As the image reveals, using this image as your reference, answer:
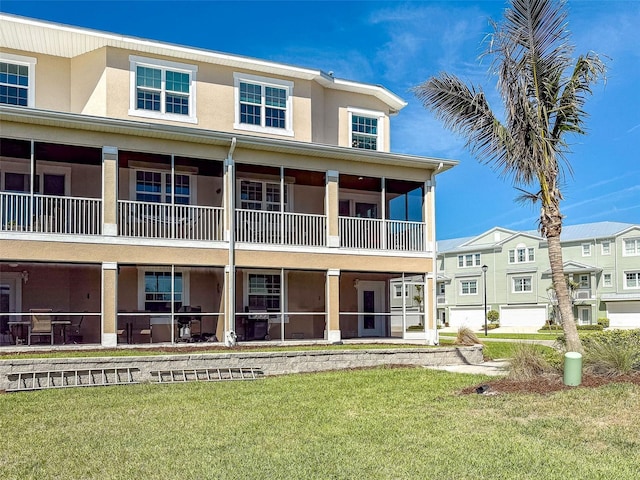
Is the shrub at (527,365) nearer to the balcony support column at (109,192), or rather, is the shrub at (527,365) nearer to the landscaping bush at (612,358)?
the landscaping bush at (612,358)

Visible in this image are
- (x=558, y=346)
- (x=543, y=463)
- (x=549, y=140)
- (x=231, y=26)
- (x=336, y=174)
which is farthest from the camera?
(x=231, y=26)

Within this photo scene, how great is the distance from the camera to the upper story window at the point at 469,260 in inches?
2298

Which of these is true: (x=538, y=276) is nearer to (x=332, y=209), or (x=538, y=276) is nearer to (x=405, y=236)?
(x=405, y=236)

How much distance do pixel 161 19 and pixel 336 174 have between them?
832cm

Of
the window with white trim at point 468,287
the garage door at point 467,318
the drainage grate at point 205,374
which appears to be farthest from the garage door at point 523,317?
the drainage grate at point 205,374

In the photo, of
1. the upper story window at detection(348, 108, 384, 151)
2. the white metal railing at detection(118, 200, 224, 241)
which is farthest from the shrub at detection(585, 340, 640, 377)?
the upper story window at detection(348, 108, 384, 151)

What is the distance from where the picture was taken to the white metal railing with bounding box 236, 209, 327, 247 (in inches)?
698

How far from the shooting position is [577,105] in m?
13.4

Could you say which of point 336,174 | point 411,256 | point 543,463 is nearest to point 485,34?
point 336,174

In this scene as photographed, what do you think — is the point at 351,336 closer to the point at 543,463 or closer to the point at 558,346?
the point at 558,346

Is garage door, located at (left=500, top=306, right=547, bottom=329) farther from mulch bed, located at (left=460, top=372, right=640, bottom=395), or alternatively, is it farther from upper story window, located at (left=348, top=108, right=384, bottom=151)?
mulch bed, located at (left=460, top=372, right=640, bottom=395)

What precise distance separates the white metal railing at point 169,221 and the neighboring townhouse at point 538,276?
35.1m

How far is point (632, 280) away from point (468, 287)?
1436cm

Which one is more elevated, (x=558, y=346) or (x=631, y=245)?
(x=631, y=245)
